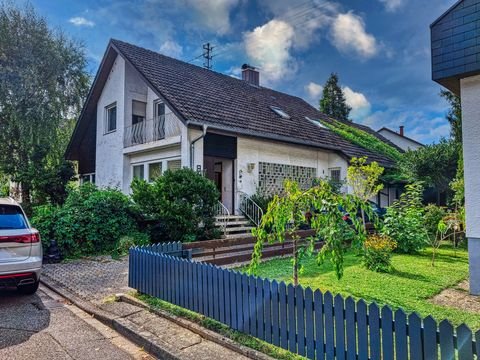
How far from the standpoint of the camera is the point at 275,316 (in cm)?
372

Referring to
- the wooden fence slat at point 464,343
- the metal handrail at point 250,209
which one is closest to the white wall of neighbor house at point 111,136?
the metal handrail at point 250,209

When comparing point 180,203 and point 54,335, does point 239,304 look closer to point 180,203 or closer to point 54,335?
point 54,335

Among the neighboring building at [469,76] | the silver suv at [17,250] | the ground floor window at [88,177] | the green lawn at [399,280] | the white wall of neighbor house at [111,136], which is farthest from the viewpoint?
the ground floor window at [88,177]

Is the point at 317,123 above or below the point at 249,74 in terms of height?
below

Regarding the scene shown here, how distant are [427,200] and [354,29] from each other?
11.3 m

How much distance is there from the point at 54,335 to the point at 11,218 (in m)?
2.46

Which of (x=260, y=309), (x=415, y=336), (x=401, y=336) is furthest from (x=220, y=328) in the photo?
(x=415, y=336)

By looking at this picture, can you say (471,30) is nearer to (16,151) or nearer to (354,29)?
(354,29)

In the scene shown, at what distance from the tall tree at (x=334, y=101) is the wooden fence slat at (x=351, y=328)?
3321 cm

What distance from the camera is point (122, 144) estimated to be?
51.3 feet

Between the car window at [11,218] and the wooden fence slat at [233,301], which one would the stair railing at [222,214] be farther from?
the wooden fence slat at [233,301]

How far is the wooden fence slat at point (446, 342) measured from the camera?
8.37 ft

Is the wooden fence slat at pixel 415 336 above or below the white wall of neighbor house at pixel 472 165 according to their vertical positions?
below

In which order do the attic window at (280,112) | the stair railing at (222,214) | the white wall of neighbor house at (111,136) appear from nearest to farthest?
the stair railing at (222,214) → the white wall of neighbor house at (111,136) → the attic window at (280,112)
